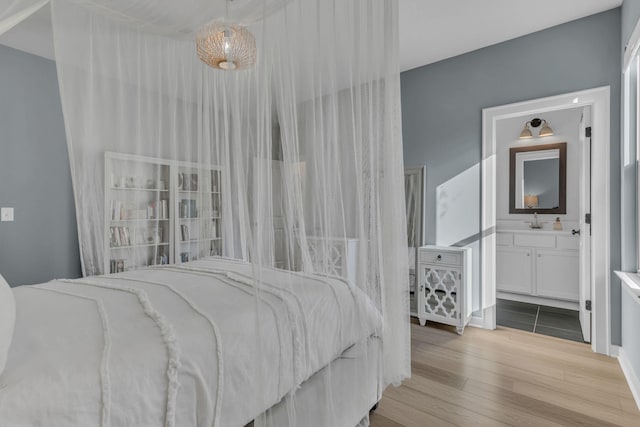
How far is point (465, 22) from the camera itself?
2.73m

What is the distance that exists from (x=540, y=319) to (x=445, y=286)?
1.22 metres

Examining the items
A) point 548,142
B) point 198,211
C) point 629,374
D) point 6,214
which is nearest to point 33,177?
point 6,214

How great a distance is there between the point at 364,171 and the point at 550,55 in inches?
108

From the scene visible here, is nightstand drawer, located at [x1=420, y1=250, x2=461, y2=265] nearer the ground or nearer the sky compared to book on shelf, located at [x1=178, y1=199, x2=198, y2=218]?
nearer the ground

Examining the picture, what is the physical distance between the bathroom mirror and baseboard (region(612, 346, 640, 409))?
2252 millimetres

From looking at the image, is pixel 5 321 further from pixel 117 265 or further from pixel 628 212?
pixel 628 212

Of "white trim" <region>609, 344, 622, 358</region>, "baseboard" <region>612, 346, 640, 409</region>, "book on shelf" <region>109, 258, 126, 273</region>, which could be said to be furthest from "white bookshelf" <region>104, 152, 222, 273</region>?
"white trim" <region>609, 344, 622, 358</region>

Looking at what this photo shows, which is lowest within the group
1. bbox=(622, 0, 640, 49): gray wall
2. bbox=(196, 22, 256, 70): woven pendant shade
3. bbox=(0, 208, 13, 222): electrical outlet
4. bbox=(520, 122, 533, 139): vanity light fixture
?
bbox=(0, 208, 13, 222): electrical outlet

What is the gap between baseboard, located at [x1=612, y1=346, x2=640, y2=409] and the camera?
1.91 metres

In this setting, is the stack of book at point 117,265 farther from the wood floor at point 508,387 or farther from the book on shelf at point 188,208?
the wood floor at point 508,387

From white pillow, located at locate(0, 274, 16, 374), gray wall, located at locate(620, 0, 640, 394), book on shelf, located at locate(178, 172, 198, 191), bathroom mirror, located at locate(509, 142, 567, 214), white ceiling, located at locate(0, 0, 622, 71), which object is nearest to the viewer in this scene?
white pillow, located at locate(0, 274, 16, 374)

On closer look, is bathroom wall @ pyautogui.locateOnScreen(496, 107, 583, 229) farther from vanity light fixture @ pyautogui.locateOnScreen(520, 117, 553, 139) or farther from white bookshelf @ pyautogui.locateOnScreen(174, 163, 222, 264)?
white bookshelf @ pyautogui.locateOnScreen(174, 163, 222, 264)

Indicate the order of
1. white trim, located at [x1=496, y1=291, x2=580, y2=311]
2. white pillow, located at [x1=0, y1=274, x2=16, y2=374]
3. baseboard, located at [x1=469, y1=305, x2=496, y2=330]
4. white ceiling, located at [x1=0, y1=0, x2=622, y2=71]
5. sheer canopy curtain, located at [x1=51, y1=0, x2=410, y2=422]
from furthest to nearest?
white trim, located at [x1=496, y1=291, x2=580, y2=311], baseboard, located at [x1=469, y1=305, x2=496, y2=330], white ceiling, located at [x1=0, y1=0, x2=622, y2=71], sheer canopy curtain, located at [x1=51, y1=0, x2=410, y2=422], white pillow, located at [x1=0, y1=274, x2=16, y2=374]

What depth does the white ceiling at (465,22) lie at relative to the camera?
2449 millimetres
